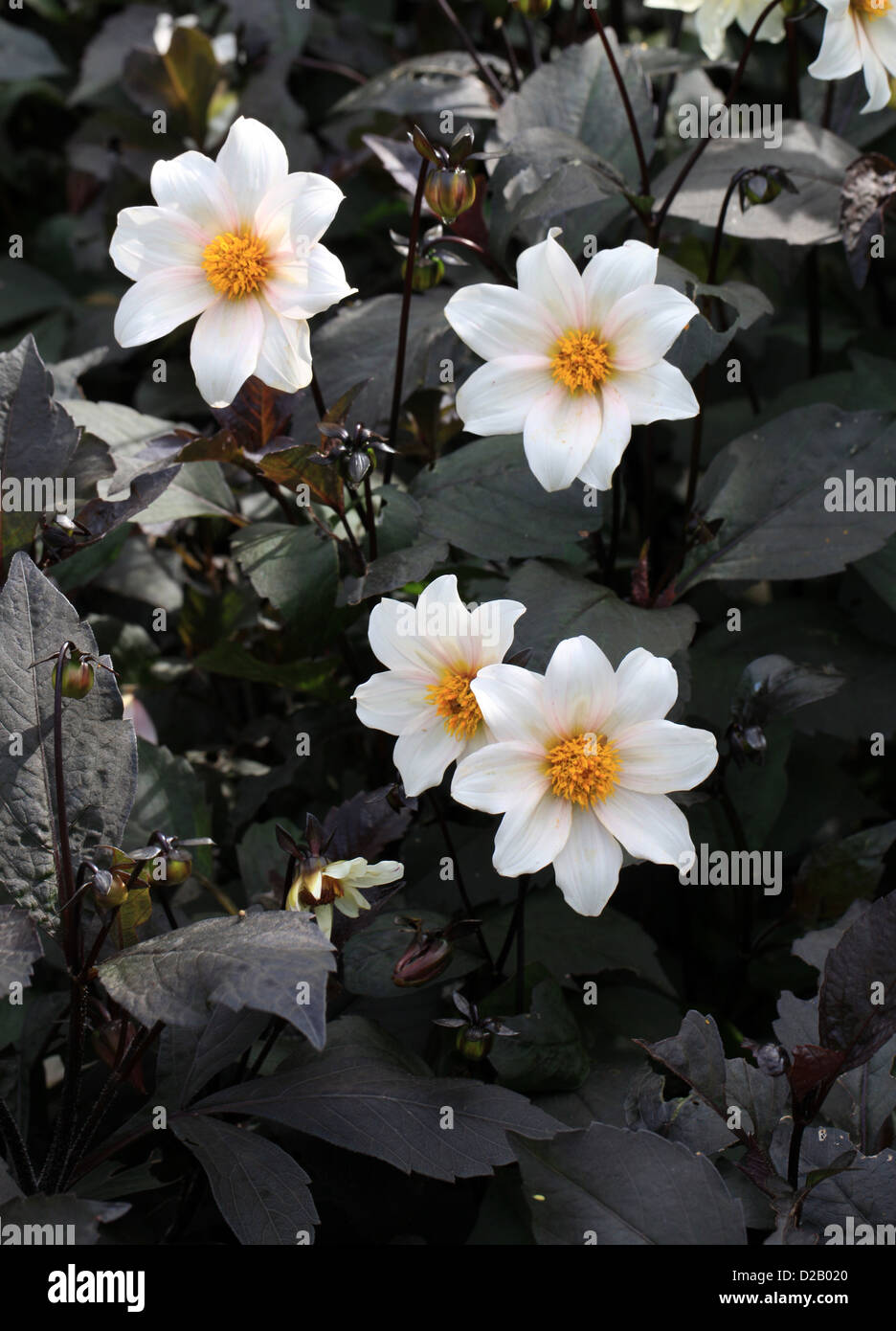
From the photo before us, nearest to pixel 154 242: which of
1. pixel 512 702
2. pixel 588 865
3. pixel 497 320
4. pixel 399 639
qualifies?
pixel 497 320

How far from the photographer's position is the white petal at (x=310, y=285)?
98cm

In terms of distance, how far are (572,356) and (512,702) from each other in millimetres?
314

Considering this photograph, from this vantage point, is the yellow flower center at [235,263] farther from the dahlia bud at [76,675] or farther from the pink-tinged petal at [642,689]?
the pink-tinged petal at [642,689]

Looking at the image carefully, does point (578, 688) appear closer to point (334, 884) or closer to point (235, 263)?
point (334, 884)

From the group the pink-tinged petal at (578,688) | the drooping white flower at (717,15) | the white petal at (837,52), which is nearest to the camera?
the pink-tinged petal at (578,688)

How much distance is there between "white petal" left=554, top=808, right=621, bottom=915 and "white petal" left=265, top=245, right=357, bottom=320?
1.48ft

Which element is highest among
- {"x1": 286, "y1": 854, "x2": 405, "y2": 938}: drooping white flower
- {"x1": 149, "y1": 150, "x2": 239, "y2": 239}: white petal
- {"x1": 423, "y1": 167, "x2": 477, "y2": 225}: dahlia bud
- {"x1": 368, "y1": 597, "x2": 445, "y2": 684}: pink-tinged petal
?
{"x1": 149, "y1": 150, "x2": 239, "y2": 239}: white petal

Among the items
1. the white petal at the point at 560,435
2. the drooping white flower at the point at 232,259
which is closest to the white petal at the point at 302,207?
the drooping white flower at the point at 232,259

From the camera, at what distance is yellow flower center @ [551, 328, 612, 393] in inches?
39.8

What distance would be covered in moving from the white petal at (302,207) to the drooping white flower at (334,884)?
1.62 ft

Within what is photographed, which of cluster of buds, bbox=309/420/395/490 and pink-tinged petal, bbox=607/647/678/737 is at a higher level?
cluster of buds, bbox=309/420/395/490

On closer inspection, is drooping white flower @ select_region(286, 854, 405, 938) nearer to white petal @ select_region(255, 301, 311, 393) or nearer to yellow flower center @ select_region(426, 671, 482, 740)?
yellow flower center @ select_region(426, 671, 482, 740)

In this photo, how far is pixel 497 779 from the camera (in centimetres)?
90

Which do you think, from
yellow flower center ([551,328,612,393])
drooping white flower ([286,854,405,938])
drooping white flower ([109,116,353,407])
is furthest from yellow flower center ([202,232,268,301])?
drooping white flower ([286,854,405,938])
